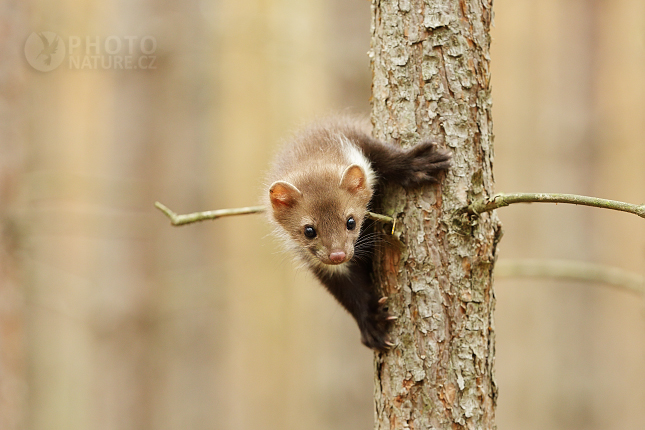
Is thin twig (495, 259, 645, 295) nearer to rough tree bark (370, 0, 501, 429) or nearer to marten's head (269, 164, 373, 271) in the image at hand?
marten's head (269, 164, 373, 271)

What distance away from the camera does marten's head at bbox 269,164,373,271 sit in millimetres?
3965

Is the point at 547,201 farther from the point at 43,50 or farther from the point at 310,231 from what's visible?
the point at 43,50

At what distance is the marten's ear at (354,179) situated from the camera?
3928mm

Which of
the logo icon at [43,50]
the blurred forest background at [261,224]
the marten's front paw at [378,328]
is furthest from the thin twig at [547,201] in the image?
the logo icon at [43,50]

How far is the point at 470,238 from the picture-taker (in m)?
3.23

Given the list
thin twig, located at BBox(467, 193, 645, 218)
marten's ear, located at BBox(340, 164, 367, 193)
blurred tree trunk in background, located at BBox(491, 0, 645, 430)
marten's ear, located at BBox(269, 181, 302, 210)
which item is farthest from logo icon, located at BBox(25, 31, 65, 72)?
blurred tree trunk in background, located at BBox(491, 0, 645, 430)

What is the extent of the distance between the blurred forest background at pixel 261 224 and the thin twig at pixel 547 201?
4667 mm

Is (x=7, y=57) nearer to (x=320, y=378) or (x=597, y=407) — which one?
(x=320, y=378)

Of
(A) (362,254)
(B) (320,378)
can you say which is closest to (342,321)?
(B) (320,378)

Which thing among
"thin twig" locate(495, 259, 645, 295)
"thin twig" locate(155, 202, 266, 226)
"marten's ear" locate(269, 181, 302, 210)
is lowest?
"thin twig" locate(495, 259, 645, 295)

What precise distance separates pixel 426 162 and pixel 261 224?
6.99m

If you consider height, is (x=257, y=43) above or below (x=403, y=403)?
above

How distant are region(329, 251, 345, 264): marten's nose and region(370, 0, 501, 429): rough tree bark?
51 cm

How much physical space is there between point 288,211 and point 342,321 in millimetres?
5049
